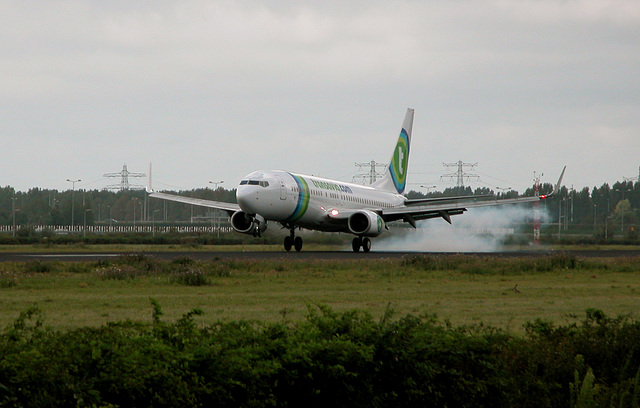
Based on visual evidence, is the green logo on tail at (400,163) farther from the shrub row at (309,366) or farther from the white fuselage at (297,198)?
the shrub row at (309,366)

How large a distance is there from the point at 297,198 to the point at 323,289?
22629mm

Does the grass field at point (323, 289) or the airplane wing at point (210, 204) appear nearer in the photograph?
the grass field at point (323, 289)

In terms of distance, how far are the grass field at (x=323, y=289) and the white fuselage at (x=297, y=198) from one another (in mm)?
10498

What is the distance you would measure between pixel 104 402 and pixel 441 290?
1577 centimetres

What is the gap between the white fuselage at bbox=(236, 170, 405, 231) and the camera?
139 feet

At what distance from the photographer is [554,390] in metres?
9.83

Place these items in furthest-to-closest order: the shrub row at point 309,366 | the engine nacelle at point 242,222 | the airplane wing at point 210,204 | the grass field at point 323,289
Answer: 1. the airplane wing at point 210,204
2. the engine nacelle at point 242,222
3. the grass field at point 323,289
4. the shrub row at point 309,366

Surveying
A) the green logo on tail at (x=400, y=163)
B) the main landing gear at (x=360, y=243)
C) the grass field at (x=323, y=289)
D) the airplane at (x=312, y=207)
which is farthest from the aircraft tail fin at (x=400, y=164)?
the grass field at (x=323, y=289)

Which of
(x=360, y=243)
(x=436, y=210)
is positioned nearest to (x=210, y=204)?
(x=360, y=243)

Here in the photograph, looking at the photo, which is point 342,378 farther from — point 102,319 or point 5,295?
point 5,295

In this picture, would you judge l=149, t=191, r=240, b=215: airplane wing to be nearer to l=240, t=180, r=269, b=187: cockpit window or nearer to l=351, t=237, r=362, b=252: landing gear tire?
l=240, t=180, r=269, b=187: cockpit window

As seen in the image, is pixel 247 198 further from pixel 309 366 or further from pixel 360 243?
pixel 309 366

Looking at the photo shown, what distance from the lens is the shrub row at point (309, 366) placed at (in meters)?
7.05

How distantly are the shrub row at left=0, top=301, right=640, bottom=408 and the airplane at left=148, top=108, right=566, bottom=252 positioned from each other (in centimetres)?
3188
